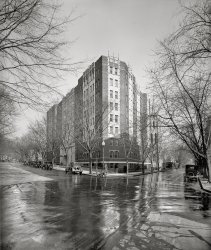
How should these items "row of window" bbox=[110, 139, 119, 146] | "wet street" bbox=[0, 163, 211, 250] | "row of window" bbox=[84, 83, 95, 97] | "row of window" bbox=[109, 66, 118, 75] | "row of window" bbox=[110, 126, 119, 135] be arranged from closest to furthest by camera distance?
"wet street" bbox=[0, 163, 211, 250] → "row of window" bbox=[110, 139, 119, 146] → "row of window" bbox=[110, 126, 119, 135] → "row of window" bbox=[109, 66, 118, 75] → "row of window" bbox=[84, 83, 95, 97]

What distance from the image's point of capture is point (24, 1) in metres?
8.58

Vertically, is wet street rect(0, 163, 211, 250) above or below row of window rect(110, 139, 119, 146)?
below

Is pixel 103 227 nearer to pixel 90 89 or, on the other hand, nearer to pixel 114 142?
pixel 114 142

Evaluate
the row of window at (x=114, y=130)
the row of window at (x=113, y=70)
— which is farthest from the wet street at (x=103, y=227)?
the row of window at (x=113, y=70)

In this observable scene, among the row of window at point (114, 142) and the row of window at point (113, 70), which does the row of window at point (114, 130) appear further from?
the row of window at point (113, 70)

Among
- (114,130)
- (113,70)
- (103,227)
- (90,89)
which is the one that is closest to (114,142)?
(114,130)

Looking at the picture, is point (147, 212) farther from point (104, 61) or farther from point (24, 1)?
point (104, 61)

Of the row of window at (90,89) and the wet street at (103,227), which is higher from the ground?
the row of window at (90,89)

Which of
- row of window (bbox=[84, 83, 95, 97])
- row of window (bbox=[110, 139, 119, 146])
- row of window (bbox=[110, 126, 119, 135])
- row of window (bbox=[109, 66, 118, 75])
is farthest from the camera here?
row of window (bbox=[84, 83, 95, 97])

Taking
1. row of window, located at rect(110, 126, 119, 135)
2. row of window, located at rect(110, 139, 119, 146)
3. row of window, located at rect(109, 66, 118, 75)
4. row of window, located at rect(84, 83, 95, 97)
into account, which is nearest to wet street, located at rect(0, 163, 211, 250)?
row of window, located at rect(110, 139, 119, 146)

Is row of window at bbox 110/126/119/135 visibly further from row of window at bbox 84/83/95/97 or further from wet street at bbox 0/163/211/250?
wet street at bbox 0/163/211/250

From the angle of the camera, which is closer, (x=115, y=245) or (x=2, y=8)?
(x=115, y=245)

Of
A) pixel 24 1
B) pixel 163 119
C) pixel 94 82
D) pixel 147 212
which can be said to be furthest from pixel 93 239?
pixel 94 82

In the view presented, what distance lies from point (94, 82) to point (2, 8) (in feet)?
220
